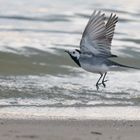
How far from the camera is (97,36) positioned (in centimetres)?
725

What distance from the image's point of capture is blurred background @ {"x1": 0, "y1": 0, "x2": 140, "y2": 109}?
8484 mm

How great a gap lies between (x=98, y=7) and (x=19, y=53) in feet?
12.6

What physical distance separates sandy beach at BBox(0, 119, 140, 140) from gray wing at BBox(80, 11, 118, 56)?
70cm

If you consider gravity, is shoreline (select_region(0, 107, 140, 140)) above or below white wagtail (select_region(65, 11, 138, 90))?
below

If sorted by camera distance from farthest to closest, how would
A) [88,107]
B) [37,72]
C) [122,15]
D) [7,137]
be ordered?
A: [122,15]
[37,72]
[88,107]
[7,137]

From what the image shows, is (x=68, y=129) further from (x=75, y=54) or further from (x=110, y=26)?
(x=110, y=26)

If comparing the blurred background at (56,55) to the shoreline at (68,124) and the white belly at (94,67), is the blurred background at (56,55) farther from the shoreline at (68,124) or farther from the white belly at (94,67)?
the white belly at (94,67)

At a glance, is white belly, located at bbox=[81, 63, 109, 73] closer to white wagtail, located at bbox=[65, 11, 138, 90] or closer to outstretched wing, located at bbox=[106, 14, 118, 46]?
white wagtail, located at bbox=[65, 11, 138, 90]

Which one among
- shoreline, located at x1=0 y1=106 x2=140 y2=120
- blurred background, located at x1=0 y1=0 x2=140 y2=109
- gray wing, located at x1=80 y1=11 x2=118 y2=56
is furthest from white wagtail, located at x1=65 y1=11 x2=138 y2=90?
blurred background, located at x1=0 y1=0 x2=140 y2=109

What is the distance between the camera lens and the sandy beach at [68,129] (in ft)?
21.5

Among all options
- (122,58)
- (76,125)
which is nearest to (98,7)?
(122,58)

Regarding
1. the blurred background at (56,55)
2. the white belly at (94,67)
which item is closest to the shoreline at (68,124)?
the blurred background at (56,55)

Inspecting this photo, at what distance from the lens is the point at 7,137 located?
6.44 m

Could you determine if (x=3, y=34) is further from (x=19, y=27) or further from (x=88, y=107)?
(x=88, y=107)
